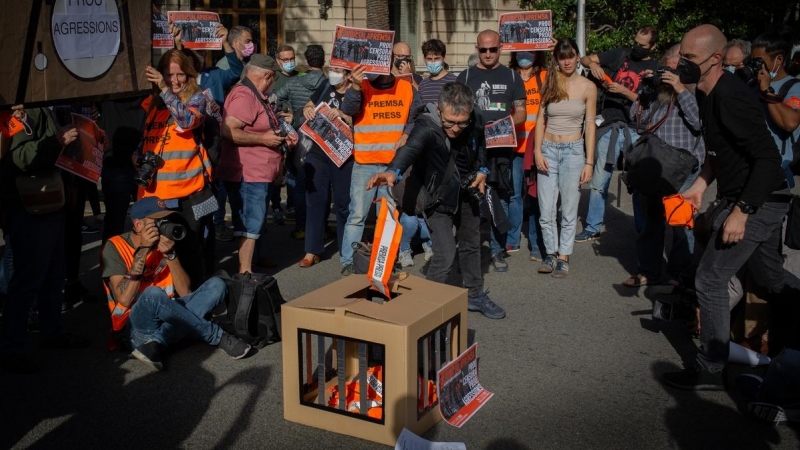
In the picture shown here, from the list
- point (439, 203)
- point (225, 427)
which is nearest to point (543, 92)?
point (439, 203)

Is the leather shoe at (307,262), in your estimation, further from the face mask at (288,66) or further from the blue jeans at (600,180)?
the face mask at (288,66)

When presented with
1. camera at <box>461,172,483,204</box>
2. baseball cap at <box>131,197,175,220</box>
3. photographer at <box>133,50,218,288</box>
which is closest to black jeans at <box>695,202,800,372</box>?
camera at <box>461,172,483,204</box>

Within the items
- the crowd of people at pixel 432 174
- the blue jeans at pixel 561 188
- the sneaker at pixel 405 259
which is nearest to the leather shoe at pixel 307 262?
the crowd of people at pixel 432 174

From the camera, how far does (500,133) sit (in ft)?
25.9

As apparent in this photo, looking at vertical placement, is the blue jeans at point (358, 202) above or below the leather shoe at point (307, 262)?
above

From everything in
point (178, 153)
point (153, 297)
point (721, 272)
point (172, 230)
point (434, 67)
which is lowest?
point (153, 297)

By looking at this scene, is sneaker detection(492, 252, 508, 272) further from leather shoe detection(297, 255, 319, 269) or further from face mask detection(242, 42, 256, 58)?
face mask detection(242, 42, 256, 58)

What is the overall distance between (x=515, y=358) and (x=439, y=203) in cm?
121

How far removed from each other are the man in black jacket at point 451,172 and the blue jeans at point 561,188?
1450mm

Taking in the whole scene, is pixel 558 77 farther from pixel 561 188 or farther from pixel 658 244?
pixel 658 244

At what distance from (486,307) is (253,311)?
1.82m

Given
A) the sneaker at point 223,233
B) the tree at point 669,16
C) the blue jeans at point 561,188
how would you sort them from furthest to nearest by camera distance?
the tree at point 669,16 → the sneaker at point 223,233 → the blue jeans at point 561,188

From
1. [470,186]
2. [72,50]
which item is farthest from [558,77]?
[72,50]

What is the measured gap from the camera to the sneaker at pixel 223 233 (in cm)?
940
